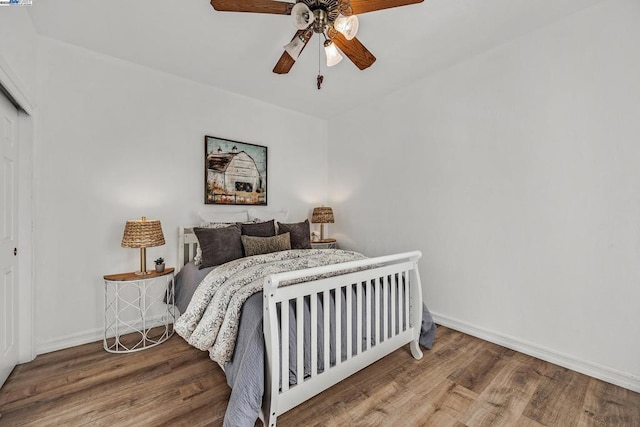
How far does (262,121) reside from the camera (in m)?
3.63

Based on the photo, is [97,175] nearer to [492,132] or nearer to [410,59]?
[410,59]

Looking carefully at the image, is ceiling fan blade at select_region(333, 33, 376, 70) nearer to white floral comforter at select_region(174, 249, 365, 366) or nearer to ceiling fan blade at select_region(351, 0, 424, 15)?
ceiling fan blade at select_region(351, 0, 424, 15)

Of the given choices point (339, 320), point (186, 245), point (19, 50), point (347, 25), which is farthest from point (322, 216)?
point (19, 50)

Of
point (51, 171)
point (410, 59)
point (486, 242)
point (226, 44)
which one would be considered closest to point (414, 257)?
point (486, 242)

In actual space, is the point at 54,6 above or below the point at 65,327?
above

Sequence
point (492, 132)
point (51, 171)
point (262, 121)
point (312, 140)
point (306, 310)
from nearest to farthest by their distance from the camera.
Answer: point (306, 310), point (51, 171), point (492, 132), point (262, 121), point (312, 140)

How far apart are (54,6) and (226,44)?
3.80 feet

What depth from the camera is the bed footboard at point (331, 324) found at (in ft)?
4.63

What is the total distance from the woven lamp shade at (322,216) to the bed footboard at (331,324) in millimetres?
1789

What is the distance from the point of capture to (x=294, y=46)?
69.0 inches

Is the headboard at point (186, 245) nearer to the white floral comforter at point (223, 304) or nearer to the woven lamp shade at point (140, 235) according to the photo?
the woven lamp shade at point (140, 235)

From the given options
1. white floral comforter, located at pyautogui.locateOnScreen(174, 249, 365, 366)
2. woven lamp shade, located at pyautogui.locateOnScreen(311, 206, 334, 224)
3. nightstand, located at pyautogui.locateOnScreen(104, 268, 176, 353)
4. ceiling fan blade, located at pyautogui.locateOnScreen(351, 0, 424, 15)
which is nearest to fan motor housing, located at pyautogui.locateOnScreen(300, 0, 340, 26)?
ceiling fan blade, located at pyautogui.locateOnScreen(351, 0, 424, 15)

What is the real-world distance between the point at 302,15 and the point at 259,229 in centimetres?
202

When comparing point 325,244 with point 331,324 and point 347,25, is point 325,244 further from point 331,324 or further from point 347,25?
point 347,25
